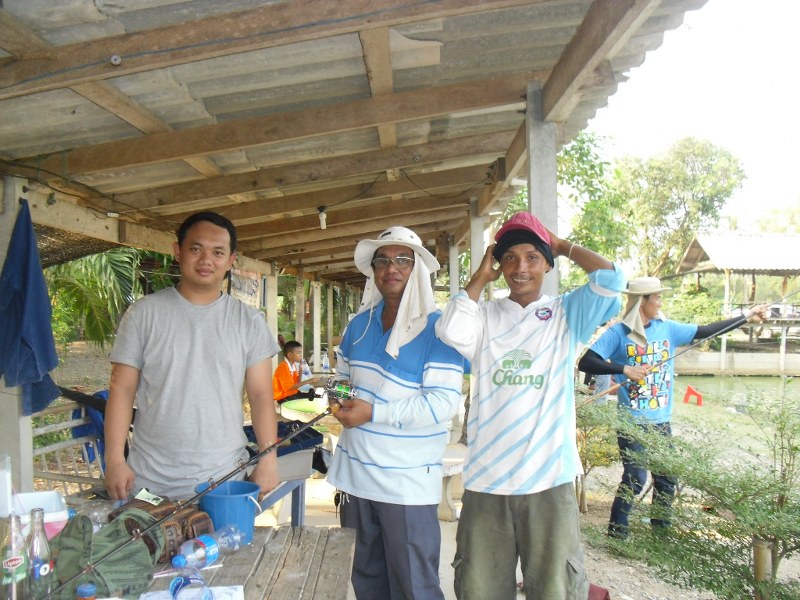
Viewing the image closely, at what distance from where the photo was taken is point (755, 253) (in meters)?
18.1

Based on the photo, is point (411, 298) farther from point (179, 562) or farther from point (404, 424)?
point (179, 562)

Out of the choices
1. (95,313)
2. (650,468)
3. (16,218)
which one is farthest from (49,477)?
(95,313)

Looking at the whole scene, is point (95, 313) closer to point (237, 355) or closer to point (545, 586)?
point (237, 355)

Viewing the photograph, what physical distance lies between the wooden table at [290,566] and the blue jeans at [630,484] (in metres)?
2.39

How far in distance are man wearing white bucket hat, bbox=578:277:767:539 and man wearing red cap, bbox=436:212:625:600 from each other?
195cm

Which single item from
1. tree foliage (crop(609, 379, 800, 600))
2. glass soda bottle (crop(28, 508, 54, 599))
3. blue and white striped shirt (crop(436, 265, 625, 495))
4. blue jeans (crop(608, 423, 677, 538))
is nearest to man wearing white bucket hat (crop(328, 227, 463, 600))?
blue and white striped shirt (crop(436, 265, 625, 495))

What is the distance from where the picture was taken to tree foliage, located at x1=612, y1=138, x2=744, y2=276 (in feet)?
86.2

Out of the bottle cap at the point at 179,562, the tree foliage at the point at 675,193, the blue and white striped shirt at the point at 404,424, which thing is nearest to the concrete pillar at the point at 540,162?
the blue and white striped shirt at the point at 404,424

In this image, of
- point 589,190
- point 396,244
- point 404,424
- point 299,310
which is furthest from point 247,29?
point 299,310

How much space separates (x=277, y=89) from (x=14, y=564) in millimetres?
2547

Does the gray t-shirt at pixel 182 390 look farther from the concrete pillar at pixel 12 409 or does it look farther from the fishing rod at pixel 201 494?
the concrete pillar at pixel 12 409

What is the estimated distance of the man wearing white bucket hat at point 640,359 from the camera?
12.9ft

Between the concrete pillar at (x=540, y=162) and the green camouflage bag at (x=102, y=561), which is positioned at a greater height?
the concrete pillar at (x=540, y=162)

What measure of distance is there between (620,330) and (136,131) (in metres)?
3.20
